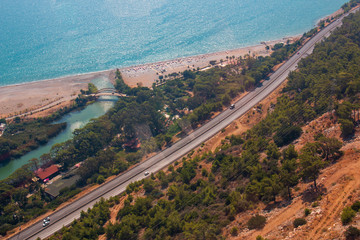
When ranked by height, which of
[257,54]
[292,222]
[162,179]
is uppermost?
[257,54]

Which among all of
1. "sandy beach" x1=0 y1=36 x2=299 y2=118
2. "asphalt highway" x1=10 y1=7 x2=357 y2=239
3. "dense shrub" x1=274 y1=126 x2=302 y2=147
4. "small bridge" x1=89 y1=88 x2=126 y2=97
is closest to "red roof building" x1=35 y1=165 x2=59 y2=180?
"asphalt highway" x1=10 y1=7 x2=357 y2=239

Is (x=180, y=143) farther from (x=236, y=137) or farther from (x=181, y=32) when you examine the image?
(x=181, y=32)

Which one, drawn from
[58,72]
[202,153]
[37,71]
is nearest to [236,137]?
[202,153]

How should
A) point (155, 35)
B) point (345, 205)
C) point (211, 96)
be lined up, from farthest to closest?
point (155, 35)
point (211, 96)
point (345, 205)

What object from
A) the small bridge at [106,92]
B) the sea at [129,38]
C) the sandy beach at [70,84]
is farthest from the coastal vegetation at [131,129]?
the sea at [129,38]

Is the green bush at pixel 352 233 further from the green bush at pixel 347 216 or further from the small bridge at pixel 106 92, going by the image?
the small bridge at pixel 106 92

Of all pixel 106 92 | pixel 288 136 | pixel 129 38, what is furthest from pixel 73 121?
pixel 129 38
